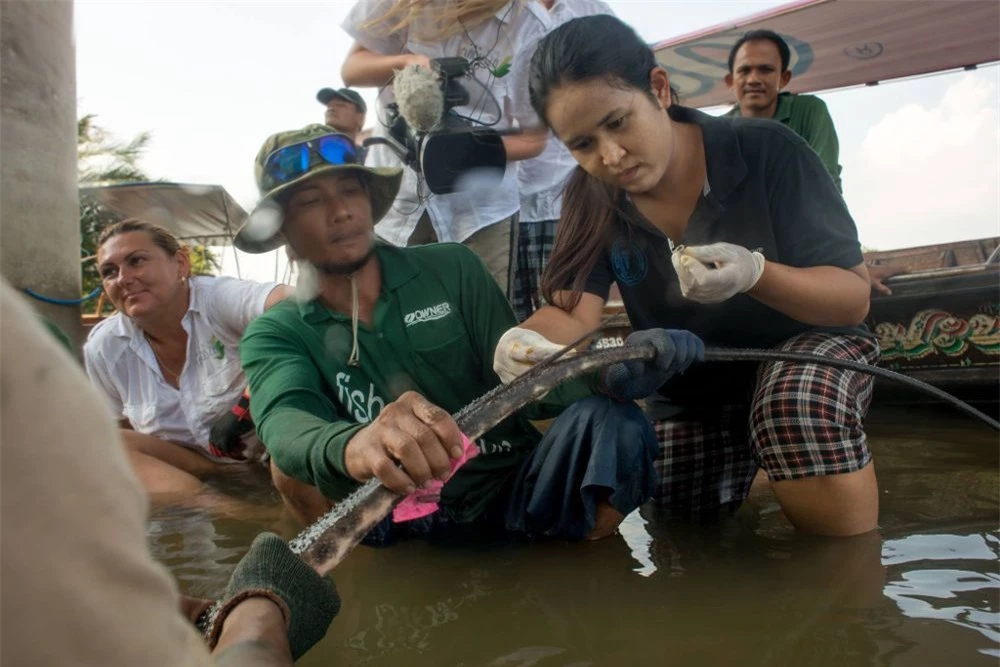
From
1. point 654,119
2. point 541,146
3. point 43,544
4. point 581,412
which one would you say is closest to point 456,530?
point 581,412

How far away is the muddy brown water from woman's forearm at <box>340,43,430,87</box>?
1.69m

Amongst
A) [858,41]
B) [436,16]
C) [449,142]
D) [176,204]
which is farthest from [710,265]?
[176,204]

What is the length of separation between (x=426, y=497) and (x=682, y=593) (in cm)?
64

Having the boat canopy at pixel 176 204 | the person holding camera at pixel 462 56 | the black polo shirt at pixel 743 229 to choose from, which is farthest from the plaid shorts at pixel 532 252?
the boat canopy at pixel 176 204

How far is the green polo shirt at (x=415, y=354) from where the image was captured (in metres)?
1.94

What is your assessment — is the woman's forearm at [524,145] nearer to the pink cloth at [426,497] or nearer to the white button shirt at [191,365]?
the white button shirt at [191,365]

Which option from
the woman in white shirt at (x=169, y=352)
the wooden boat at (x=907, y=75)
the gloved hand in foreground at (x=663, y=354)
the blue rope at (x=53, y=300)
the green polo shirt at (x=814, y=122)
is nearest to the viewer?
the gloved hand in foreground at (x=663, y=354)

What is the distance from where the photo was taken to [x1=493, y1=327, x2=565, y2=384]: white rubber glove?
177 cm

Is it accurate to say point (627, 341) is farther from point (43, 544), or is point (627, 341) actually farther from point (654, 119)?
point (43, 544)

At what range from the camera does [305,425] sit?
1.66 metres

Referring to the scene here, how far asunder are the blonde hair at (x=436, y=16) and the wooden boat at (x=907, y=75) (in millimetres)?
1466

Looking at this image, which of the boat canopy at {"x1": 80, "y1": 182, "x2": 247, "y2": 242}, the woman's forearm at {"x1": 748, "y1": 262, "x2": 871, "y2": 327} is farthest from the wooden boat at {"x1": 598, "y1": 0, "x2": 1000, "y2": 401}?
the boat canopy at {"x1": 80, "y1": 182, "x2": 247, "y2": 242}

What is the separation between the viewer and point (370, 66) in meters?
2.82

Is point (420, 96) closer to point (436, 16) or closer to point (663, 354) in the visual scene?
point (436, 16)
